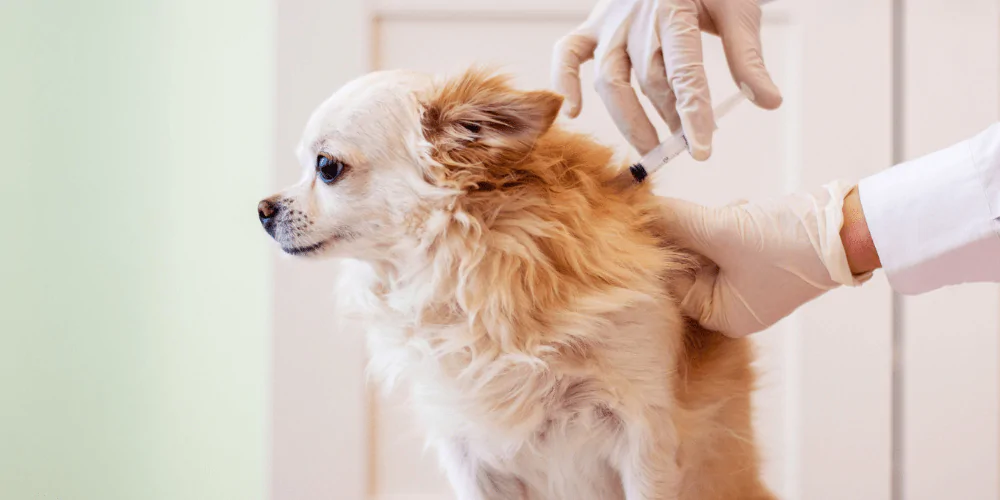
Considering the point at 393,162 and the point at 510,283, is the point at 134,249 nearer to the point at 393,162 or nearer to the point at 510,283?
the point at 393,162

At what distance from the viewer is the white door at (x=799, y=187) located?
138 cm

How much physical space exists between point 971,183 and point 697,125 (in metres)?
0.29

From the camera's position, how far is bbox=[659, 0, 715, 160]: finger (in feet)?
2.85

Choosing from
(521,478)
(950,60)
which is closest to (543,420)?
(521,478)

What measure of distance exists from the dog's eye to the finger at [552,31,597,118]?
1.06 feet

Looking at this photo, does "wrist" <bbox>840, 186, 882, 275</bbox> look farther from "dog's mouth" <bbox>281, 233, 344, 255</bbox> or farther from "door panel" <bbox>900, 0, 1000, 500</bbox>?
"door panel" <bbox>900, 0, 1000, 500</bbox>

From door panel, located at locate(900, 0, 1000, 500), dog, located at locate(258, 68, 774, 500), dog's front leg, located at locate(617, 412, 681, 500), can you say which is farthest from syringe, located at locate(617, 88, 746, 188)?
door panel, located at locate(900, 0, 1000, 500)

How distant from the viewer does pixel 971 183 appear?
0.72m

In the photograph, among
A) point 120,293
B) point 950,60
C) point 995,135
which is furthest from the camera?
point 950,60

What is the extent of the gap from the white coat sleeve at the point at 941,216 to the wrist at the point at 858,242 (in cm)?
2

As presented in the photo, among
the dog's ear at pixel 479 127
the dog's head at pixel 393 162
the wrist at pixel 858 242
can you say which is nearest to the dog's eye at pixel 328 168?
the dog's head at pixel 393 162

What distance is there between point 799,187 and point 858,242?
0.62 m

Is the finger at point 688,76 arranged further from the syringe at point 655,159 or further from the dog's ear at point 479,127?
the dog's ear at point 479,127

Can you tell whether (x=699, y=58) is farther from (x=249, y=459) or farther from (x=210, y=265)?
(x=249, y=459)
